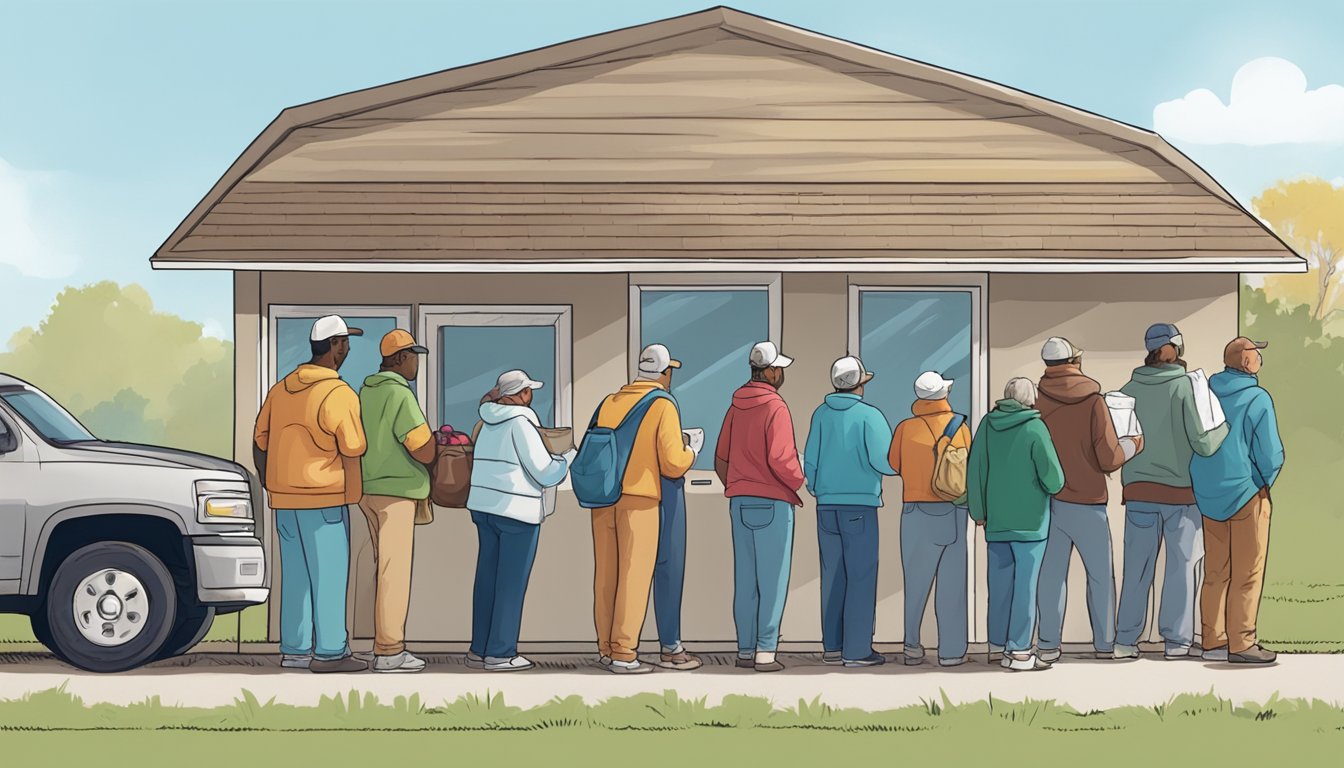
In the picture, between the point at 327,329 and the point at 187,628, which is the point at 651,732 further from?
the point at 187,628

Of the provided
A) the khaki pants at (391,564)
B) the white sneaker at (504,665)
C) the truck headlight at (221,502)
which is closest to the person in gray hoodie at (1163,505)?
the white sneaker at (504,665)

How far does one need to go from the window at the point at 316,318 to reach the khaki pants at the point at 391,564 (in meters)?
1.92

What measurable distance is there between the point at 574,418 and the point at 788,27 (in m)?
3.70

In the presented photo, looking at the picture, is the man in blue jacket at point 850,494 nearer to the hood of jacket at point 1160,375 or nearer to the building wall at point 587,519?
the building wall at point 587,519

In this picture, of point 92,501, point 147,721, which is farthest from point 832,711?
point 92,501

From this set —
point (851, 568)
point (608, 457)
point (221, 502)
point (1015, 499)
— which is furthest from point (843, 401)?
point (221, 502)

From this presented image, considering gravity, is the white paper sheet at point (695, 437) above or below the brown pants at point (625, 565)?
above

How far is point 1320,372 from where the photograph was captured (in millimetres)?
48125

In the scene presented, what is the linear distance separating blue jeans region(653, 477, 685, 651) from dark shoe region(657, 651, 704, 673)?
0.06 metres

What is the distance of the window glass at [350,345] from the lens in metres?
13.1

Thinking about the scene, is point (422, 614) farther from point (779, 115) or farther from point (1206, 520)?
point (1206, 520)

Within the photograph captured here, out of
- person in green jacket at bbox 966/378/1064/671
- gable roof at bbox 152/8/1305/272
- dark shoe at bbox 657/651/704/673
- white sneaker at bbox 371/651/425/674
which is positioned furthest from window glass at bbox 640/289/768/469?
white sneaker at bbox 371/651/425/674

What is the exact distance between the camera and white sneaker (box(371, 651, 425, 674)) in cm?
1148

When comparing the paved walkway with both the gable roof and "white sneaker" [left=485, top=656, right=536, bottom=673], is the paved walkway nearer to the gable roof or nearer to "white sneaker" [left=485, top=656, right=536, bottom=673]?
"white sneaker" [left=485, top=656, right=536, bottom=673]
